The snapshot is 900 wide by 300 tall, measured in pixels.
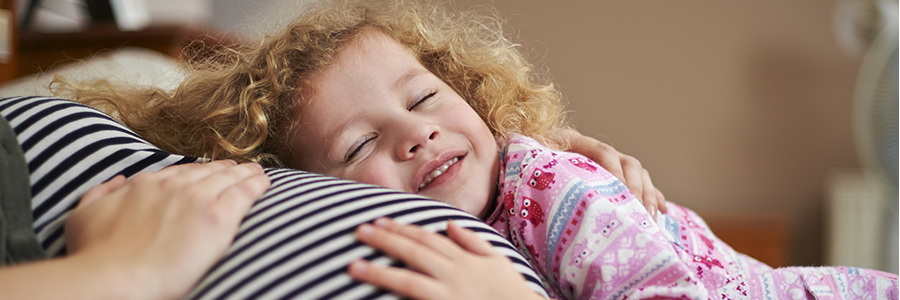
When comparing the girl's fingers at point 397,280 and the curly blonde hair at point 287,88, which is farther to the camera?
the curly blonde hair at point 287,88

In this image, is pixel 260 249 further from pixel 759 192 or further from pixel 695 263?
pixel 759 192

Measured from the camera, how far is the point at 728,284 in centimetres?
64

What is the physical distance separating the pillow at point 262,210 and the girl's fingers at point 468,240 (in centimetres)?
1

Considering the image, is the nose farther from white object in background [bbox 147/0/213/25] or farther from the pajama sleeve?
white object in background [bbox 147/0/213/25]

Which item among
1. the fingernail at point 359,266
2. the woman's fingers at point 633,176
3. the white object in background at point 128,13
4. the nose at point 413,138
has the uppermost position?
the fingernail at point 359,266

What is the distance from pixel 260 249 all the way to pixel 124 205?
0.13 m

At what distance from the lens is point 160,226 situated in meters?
0.42

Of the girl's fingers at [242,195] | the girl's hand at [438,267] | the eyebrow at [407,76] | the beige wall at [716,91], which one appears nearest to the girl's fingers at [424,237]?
the girl's hand at [438,267]

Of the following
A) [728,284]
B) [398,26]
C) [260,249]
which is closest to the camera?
[260,249]

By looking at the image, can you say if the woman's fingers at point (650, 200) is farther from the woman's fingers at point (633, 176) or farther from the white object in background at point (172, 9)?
the white object in background at point (172, 9)

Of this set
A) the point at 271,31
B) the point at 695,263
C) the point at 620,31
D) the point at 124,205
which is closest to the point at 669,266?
the point at 695,263

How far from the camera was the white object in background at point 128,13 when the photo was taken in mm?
1643

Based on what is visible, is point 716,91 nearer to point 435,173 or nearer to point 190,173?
point 435,173

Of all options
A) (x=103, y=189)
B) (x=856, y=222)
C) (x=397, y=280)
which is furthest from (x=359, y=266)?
(x=856, y=222)
